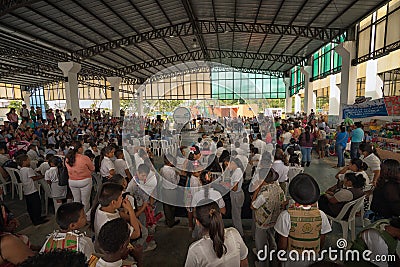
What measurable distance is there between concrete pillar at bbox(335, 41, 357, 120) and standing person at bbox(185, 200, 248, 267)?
11028 millimetres

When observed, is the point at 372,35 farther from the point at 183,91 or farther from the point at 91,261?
the point at 183,91

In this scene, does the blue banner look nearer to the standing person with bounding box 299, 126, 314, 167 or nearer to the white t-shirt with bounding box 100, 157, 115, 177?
the standing person with bounding box 299, 126, 314, 167

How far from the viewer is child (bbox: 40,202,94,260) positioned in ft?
4.90

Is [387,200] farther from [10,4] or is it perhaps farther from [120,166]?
[10,4]

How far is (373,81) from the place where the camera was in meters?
10.4

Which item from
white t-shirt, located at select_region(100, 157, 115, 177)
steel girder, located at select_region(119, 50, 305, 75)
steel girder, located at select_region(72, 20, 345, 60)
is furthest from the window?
white t-shirt, located at select_region(100, 157, 115, 177)

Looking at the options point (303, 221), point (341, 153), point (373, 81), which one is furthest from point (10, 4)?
point (373, 81)

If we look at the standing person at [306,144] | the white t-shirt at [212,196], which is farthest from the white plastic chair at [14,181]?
the standing person at [306,144]

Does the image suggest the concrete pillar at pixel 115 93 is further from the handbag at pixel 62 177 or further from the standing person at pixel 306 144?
the handbag at pixel 62 177

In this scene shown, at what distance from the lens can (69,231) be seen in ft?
5.14

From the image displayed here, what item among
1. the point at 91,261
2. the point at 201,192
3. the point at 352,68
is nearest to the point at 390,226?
the point at 201,192

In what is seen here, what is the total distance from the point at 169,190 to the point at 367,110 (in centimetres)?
738

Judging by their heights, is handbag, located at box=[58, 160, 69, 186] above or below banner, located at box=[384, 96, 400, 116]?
below

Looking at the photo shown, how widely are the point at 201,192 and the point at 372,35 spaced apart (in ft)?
37.6
